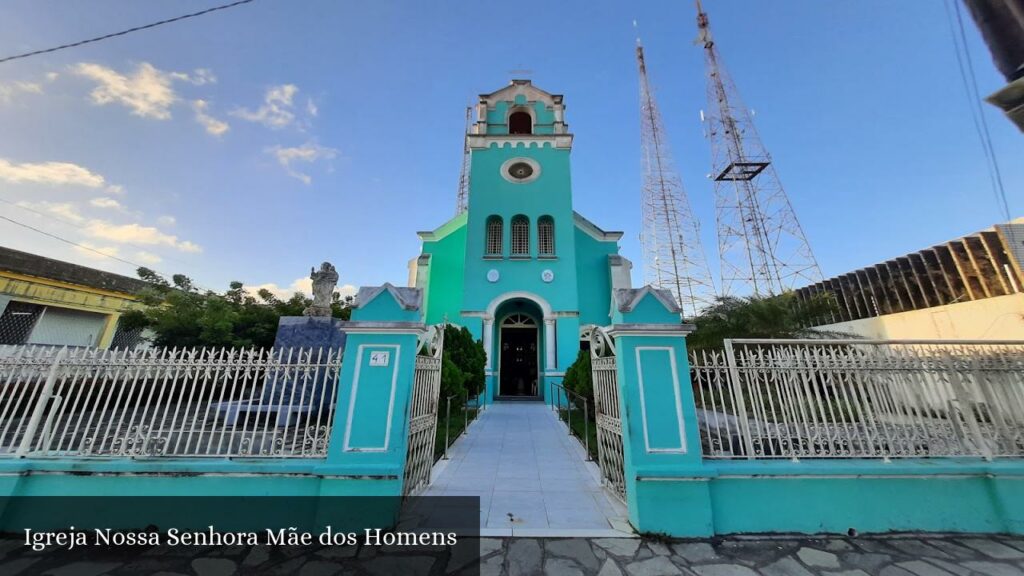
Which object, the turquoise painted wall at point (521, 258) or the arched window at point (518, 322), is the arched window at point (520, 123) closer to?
the turquoise painted wall at point (521, 258)

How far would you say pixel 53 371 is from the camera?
11.8 ft

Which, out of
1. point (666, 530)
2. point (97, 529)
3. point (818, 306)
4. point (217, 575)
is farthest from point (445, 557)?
point (818, 306)

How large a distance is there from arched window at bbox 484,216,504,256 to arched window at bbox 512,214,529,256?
1.75ft

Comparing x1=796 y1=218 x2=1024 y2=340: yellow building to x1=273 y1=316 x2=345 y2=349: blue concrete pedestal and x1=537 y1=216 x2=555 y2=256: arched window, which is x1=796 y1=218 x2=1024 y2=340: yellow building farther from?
x1=273 y1=316 x2=345 y2=349: blue concrete pedestal

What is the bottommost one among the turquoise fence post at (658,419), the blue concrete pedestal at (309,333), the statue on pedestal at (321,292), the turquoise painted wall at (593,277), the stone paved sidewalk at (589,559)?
the stone paved sidewalk at (589,559)

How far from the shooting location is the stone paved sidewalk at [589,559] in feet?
8.85

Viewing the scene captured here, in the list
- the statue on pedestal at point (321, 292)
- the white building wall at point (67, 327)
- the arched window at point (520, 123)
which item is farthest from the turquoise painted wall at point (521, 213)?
the white building wall at point (67, 327)

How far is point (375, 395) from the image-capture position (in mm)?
3596

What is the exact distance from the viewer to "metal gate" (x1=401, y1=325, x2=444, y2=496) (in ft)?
12.8

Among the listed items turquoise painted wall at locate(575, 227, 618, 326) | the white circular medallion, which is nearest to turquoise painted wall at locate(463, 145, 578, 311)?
the white circular medallion

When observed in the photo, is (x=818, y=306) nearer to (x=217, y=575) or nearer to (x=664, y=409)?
(x=664, y=409)

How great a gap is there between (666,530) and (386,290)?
351 cm

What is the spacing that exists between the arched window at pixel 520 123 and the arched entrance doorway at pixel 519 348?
7912 mm

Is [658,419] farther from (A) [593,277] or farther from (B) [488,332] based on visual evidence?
(A) [593,277]
